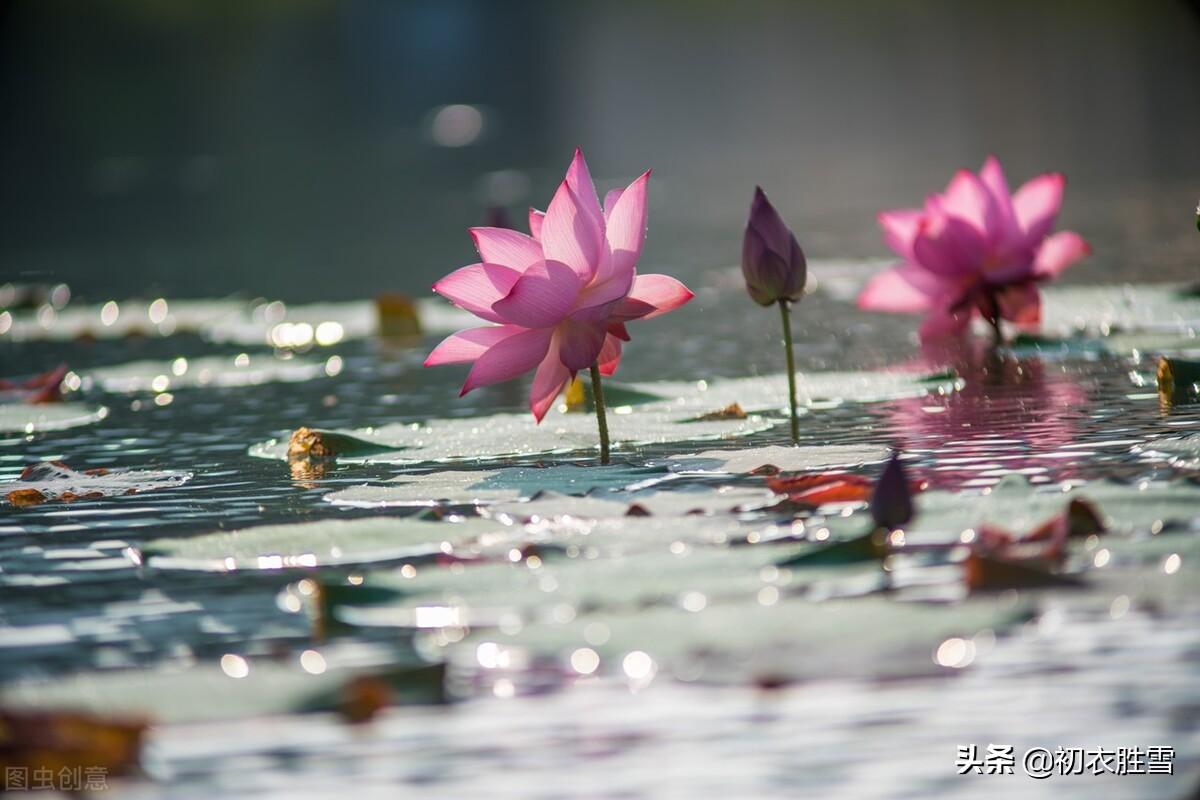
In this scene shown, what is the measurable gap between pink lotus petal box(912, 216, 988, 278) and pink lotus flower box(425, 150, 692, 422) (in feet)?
3.23

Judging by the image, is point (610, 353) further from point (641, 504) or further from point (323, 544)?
point (323, 544)

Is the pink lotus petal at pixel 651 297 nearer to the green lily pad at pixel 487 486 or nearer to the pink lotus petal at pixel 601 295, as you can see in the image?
the pink lotus petal at pixel 601 295

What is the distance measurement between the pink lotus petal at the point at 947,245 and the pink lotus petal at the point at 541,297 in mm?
1128

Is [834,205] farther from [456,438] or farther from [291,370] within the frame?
[456,438]

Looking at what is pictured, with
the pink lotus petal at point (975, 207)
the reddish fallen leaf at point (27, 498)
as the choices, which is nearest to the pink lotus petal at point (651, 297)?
the reddish fallen leaf at point (27, 498)

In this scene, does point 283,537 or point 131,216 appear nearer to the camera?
point 283,537

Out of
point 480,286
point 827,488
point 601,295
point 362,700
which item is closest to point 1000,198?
point 601,295

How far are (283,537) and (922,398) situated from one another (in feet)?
4.33

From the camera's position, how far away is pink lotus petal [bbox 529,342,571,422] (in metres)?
2.20

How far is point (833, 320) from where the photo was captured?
4516mm

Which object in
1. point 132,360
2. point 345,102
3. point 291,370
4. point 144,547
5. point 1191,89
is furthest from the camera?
point 345,102

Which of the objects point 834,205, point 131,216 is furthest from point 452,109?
point 834,205

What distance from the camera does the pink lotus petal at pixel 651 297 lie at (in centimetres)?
218

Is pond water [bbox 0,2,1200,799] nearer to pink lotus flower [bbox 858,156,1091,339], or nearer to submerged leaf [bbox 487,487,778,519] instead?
submerged leaf [bbox 487,487,778,519]
